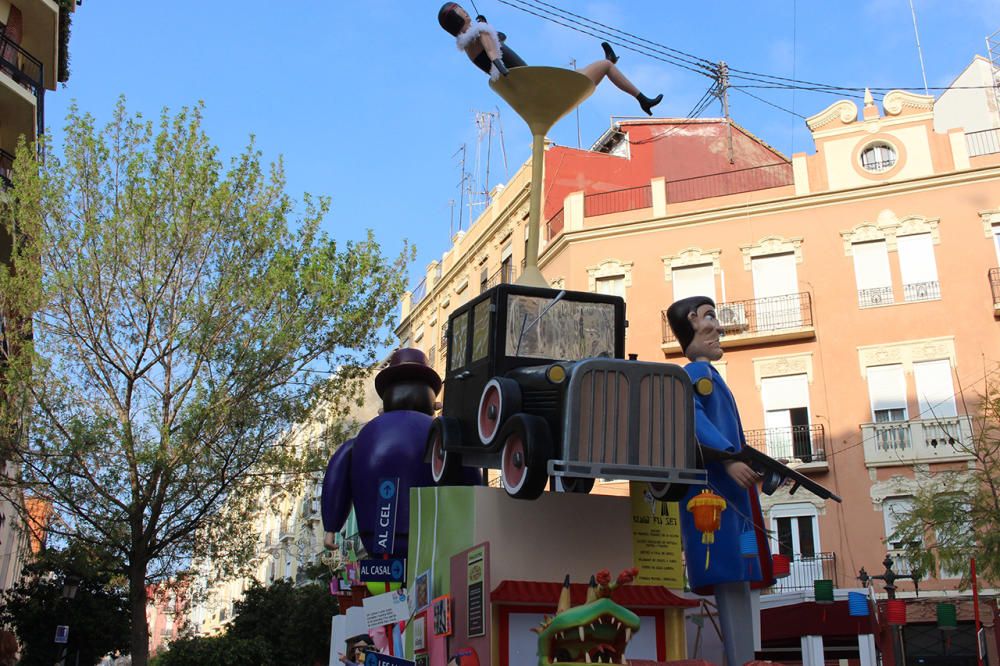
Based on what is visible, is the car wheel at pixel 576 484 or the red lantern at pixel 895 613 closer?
the car wheel at pixel 576 484

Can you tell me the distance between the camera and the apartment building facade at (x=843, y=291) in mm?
20781

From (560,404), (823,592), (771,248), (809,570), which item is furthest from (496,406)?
(771,248)

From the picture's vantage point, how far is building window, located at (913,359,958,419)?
Result: 20.8 meters

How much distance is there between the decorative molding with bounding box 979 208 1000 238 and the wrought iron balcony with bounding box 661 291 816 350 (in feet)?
12.5

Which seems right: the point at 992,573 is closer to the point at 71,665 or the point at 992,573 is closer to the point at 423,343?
the point at 71,665

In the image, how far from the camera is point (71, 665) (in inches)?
755

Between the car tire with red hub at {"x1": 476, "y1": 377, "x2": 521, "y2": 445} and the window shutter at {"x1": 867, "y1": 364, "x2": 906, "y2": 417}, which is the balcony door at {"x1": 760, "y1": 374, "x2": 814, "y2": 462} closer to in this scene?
the window shutter at {"x1": 867, "y1": 364, "x2": 906, "y2": 417}

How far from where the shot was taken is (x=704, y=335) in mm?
8102

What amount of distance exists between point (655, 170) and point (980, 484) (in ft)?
45.0

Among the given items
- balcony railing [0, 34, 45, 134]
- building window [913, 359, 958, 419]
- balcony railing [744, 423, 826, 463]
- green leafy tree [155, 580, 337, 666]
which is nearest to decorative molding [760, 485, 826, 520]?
balcony railing [744, 423, 826, 463]

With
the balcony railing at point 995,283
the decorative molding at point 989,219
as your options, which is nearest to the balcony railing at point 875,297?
the balcony railing at point 995,283

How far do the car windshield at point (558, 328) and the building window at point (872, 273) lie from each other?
15.2 metres

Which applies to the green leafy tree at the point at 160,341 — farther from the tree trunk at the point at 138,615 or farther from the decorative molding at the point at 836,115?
the decorative molding at the point at 836,115

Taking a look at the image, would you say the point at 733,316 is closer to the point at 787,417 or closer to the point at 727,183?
the point at 787,417
